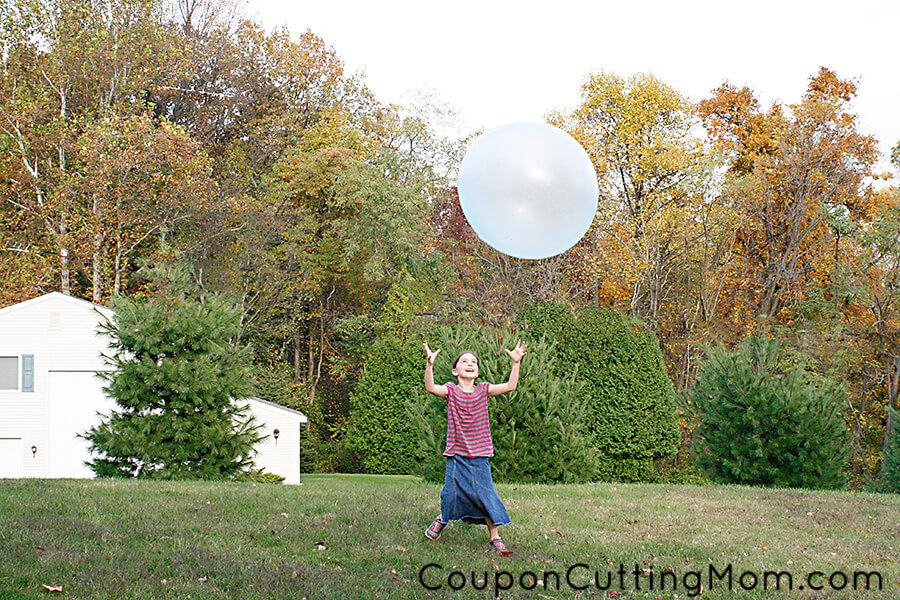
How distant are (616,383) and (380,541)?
1128 cm

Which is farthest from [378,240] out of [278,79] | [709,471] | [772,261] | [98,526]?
[98,526]

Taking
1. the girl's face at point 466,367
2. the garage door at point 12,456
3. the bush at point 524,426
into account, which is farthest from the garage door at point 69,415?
the girl's face at point 466,367

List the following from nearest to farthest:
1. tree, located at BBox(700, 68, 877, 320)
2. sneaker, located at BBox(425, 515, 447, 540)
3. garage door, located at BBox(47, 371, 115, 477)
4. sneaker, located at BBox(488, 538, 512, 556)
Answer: sneaker, located at BBox(488, 538, 512, 556) < sneaker, located at BBox(425, 515, 447, 540) < garage door, located at BBox(47, 371, 115, 477) < tree, located at BBox(700, 68, 877, 320)

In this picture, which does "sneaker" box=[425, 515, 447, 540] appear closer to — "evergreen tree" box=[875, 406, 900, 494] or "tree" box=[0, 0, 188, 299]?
"evergreen tree" box=[875, 406, 900, 494]

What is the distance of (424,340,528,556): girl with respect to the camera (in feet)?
20.8

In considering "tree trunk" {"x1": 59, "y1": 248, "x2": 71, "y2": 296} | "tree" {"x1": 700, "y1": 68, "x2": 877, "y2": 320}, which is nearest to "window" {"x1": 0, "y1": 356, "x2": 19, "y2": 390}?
"tree trunk" {"x1": 59, "y1": 248, "x2": 71, "y2": 296}

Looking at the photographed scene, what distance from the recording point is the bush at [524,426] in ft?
35.9

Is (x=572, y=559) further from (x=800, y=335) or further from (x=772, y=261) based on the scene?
(x=772, y=261)

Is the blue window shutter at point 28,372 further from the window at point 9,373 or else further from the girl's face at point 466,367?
the girl's face at point 466,367

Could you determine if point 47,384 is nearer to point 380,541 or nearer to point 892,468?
point 380,541

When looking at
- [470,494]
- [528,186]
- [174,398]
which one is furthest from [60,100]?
[470,494]

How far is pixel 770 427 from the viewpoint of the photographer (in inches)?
474

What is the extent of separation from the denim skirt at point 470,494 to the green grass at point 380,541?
10.3 inches

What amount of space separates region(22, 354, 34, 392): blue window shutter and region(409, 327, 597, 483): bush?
14366 mm
